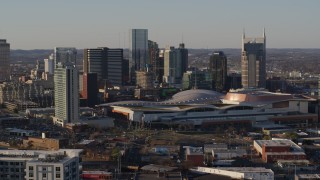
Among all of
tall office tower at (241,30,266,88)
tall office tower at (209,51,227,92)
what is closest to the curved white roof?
tall office tower at (241,30,266,88)

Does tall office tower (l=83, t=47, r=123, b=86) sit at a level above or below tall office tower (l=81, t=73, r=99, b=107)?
above

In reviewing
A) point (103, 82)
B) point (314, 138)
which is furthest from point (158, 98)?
point (314, 138)

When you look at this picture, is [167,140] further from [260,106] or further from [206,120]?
[260,106]

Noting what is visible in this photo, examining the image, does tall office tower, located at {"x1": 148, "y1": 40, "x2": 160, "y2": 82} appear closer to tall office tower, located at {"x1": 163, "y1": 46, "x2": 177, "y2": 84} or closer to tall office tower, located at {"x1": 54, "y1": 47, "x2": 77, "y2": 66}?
tall office tower, located at {"x1": 163, "y1": 46, "x2": 177, "y2": 84}

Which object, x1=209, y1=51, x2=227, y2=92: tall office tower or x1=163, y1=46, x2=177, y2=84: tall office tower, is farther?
Answer: x1=163, y1=46, x2=177, y2=84: tall office tower

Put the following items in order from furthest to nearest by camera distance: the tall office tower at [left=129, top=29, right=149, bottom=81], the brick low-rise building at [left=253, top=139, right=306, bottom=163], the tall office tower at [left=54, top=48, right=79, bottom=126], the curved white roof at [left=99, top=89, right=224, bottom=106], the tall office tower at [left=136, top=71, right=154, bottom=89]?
the tall office tower at [left=129, top=29, right=149, bottom=81], the tall office tower at [left=136, top=71, right=154, bottom=89], the curved white roof at [left=99, top=89, right=224, bottom=106], the tall office tower at [left=54, top=48, right=79, bottom=126], the brick low-rise building at [left=253, top=139, right=306, bottom=163]
